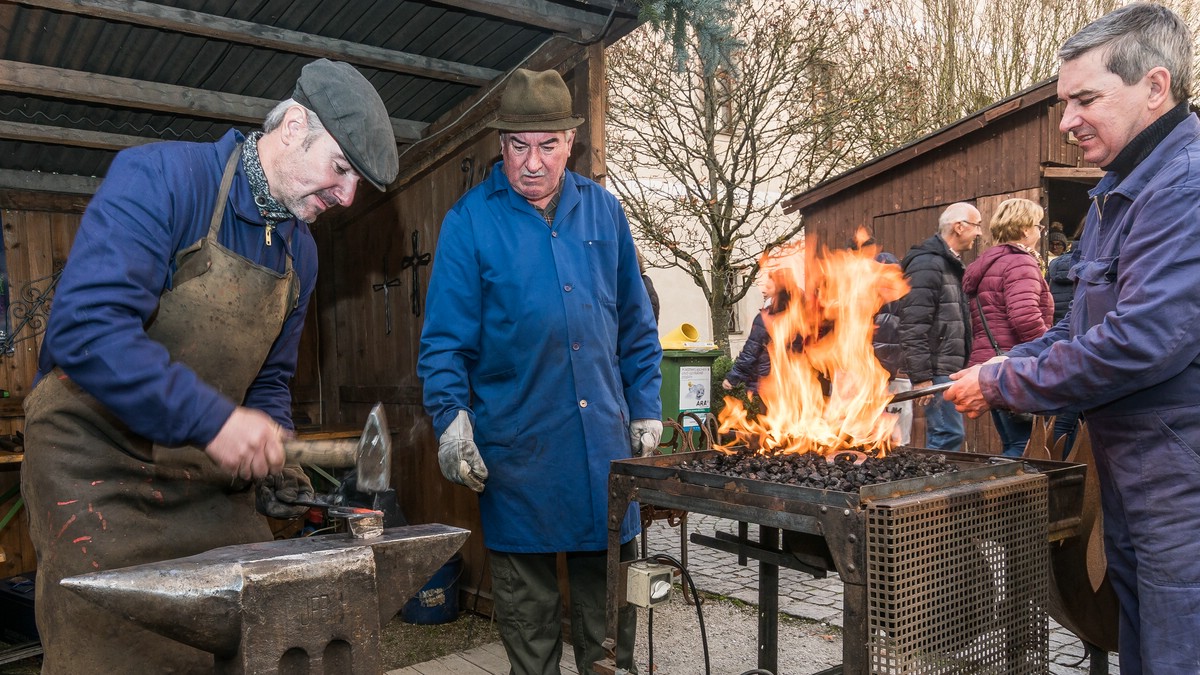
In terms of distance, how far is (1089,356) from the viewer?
2.35 m

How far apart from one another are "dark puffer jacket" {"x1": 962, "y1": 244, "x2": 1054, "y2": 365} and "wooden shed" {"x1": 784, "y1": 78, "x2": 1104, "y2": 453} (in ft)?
11.9

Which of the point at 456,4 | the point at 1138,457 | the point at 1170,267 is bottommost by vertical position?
the point at 1138,457

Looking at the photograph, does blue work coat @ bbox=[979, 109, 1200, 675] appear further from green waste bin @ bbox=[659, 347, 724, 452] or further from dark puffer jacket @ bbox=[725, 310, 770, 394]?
green waste bin @ bbox=[659, 347, 724, 452]

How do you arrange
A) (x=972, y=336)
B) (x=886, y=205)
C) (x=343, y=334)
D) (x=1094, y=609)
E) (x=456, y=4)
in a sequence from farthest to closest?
1. (x=886, y=205)
2. (x=343, y=334)
3. (x=972, y=336)
4. (x=456, y=4)
5. (x=1094, y=609)

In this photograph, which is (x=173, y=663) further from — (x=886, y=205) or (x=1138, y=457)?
(x=886, y=205)

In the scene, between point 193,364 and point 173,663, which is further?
point 193,364

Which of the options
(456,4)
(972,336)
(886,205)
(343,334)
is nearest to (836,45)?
(886,205)

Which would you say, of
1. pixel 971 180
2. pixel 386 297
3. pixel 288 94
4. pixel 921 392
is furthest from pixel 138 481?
pixel 971 180

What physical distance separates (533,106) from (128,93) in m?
2.99

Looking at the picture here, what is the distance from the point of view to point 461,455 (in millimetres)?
3025

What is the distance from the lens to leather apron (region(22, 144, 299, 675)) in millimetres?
2242

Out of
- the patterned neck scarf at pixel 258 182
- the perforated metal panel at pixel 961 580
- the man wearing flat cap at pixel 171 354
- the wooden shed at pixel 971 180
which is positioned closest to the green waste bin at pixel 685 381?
the wooden shed at pixel 971 180

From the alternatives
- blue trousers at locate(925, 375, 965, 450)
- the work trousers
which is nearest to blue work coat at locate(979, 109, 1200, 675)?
the work trousers

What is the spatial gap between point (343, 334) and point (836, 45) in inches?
432
